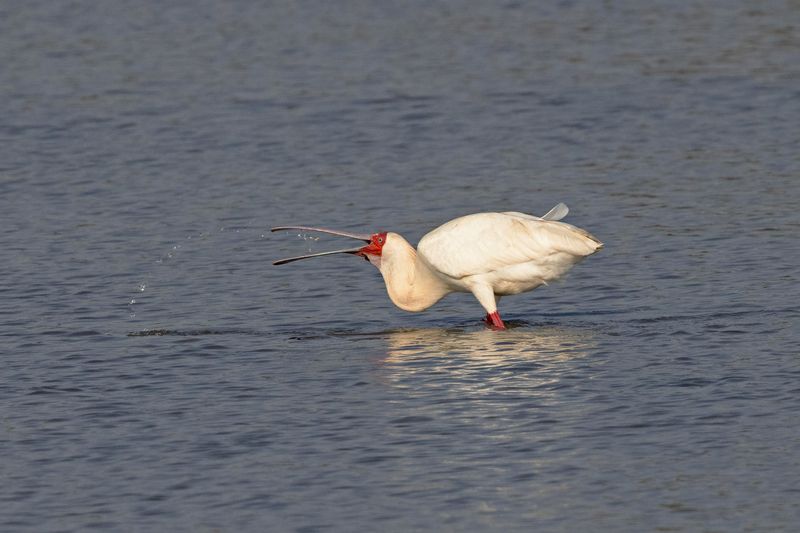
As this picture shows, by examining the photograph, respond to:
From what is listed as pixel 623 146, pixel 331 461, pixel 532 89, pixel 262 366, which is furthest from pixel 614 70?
pixel 331 461

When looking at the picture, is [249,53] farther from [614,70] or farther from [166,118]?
[614,70]

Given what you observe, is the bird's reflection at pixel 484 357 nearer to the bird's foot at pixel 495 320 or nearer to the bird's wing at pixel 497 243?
the bird's foot at pixel 495 320

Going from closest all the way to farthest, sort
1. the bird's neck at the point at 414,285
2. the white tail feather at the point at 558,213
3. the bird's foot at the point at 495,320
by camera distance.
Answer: the bird's foot at the point at 495,320 < the white tail feather at the point at 558,213 < the bird's neck at the point at 414,285

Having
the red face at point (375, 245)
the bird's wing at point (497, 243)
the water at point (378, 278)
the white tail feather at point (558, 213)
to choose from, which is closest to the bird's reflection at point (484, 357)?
the water at point (378, 278)

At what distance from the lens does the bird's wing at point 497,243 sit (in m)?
15.3

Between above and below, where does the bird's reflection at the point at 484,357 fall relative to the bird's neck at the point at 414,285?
below

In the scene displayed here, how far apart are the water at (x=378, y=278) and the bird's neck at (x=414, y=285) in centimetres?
29

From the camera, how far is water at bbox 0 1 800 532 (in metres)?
11.2

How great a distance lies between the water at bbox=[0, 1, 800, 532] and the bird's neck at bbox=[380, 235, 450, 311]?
0.29 metres

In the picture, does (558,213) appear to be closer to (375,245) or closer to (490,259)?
(490,259)

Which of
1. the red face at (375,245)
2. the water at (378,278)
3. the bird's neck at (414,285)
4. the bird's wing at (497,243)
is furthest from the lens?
the red face at (375,245)

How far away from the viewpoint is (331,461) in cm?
1166

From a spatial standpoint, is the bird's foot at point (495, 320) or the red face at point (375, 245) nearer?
the bird's foot at point (495, 320)

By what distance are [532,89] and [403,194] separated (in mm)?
6152
